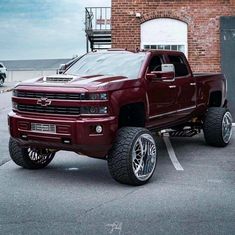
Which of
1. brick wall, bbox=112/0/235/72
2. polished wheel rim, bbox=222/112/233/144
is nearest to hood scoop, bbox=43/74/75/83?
polished wheel rim, bbox=222/112/233/144

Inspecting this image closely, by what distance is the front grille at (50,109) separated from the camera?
240 inches

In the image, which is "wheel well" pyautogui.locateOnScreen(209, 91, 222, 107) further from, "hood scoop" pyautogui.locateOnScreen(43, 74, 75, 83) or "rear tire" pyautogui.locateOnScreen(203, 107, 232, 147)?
"hood scoop" pyautogui.locateOnScreen(43, 74, 75, 83)

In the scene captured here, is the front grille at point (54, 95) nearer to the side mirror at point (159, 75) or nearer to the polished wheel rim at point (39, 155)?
the polished wheel rim at point (39, 155)

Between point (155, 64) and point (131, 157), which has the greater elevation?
point (155, 64)

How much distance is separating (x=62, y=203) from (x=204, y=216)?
1675 millimetres

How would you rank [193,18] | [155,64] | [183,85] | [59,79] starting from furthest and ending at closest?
[193,18], [183,85], [155,64], [59,79]

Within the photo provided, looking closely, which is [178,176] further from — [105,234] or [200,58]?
[200,58]

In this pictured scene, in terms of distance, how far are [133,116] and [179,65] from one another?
2.14 m

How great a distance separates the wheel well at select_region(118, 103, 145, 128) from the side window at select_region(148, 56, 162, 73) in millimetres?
876

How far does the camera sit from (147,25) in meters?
15.8

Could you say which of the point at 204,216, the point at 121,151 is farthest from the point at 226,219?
the point at 121,151

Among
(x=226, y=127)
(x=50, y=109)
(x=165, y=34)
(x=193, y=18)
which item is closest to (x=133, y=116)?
(x=50, y=109)

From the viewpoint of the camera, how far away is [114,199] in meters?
5.66

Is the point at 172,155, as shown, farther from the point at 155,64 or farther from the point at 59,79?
the point at 59,79
